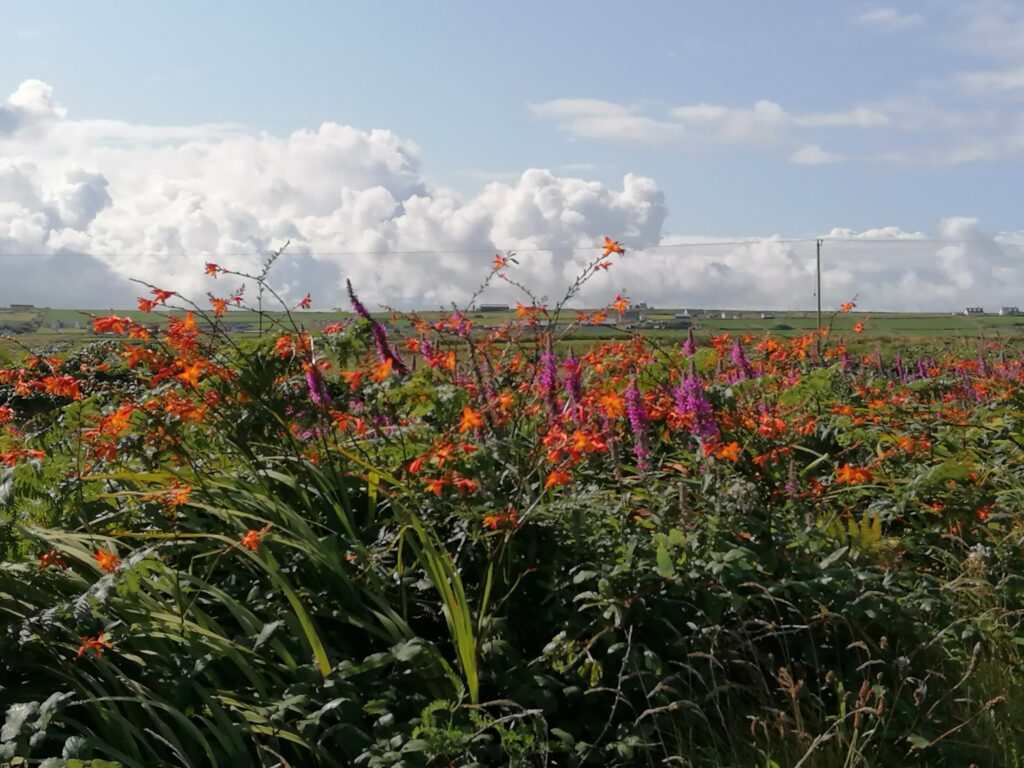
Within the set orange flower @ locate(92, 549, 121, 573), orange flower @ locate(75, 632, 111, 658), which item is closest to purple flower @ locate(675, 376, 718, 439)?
orange flower @ locate(92, 549, 121, 573)

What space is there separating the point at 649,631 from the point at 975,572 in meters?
1.47

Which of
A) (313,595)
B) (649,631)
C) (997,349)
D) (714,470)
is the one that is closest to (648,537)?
(649,631)

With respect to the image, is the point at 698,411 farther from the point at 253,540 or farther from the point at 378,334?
the point at 253,540

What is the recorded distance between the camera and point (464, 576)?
3.67m

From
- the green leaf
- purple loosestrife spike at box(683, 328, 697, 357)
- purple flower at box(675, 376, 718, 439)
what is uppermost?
purple loosestrife spike at box(683, 328, 697, 357)

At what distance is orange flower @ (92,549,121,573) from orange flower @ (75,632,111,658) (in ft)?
0.65

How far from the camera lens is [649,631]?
3336 millimetres

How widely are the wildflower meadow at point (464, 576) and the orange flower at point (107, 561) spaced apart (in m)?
0.02

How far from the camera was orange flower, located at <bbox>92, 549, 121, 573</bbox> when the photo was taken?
3.04 metres

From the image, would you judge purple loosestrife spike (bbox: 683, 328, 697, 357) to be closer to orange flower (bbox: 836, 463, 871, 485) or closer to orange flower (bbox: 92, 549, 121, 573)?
orange flower (bbox: 836, 463, 871, 485)

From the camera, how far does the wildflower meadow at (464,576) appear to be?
294 centimetres

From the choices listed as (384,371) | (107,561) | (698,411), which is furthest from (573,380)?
(107,561)

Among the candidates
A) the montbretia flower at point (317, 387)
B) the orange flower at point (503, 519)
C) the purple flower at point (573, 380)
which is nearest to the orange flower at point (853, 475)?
the purple flower at point (573, 380)

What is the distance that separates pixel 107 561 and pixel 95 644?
0.98 feet
